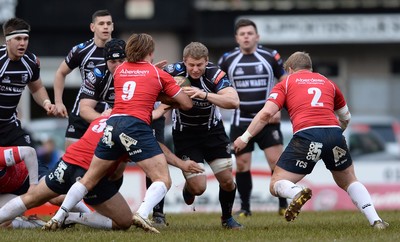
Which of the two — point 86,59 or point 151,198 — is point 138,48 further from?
point 86,59

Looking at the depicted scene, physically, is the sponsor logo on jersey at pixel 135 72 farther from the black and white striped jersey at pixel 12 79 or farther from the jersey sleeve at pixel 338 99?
the jersey sleeve at pixel 338 99

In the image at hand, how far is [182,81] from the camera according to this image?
1191cm

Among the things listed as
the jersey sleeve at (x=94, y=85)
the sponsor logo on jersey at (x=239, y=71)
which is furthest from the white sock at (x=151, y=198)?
the sponsor logo on jersey at (x=239, y=71)

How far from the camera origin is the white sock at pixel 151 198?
1088 cm

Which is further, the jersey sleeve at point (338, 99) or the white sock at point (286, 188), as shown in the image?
the jersey sleeve at point (338, 99)

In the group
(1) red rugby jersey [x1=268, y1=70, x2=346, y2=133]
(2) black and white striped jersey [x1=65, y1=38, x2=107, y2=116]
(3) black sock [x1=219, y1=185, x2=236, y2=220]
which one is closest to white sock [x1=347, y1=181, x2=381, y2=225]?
(1) red rugby jersey [x1=268, y1=70, x2=346, y2=133]

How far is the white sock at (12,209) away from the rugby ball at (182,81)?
2.12m

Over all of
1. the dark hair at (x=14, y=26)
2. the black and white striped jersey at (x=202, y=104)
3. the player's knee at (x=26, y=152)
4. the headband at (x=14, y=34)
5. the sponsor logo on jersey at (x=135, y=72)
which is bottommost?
the player's knee at (x=26, y=152)

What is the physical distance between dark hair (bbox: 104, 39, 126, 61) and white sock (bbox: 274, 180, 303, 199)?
2.22 meters

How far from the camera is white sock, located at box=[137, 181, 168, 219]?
428 inches

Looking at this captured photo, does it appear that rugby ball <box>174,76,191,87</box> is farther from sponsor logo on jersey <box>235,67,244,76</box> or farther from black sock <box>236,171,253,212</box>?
black sock <box>236,171,253,212</box>

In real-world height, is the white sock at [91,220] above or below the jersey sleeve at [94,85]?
below

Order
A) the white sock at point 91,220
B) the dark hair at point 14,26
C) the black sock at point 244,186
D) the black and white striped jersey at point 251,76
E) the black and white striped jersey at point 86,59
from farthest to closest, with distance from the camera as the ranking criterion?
the black sock at point 244,186, the black and white striped jersey at point 251,76, the black and white striped jersey at point 86,59, the dark hair at point 14,26, the white sock at point 91,220

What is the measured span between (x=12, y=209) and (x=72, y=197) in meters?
0.85
